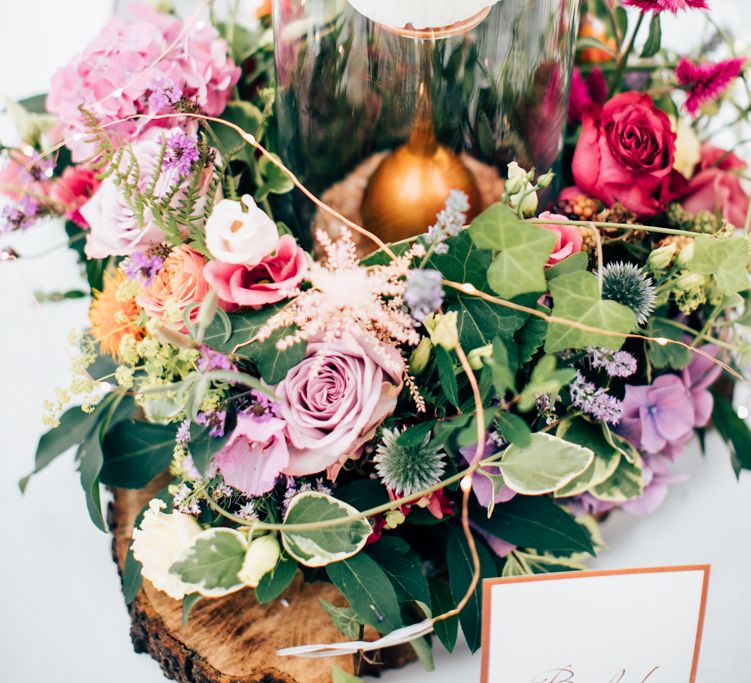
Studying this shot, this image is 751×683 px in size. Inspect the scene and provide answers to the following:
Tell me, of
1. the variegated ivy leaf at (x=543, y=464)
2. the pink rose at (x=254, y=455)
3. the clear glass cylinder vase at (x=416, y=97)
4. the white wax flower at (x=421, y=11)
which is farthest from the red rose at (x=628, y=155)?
the pink rose at (x=254, y=455)

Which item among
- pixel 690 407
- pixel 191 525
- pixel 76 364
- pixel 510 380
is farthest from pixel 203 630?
pixel 690 407

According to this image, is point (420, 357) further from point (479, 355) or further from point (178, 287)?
point (178, 287)

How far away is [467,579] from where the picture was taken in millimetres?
537

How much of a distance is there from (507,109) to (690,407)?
0.32 m

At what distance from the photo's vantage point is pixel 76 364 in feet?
1.71

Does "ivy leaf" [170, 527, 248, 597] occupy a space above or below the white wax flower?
below

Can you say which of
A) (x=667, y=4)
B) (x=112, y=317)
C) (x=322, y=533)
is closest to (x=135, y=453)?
(x=112, y=317)

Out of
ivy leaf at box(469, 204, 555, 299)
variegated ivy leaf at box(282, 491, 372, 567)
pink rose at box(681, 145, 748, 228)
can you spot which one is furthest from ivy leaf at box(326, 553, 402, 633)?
pink rose at box(681, 145, 748, 228)

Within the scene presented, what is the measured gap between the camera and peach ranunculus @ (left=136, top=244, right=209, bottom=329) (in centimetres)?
49

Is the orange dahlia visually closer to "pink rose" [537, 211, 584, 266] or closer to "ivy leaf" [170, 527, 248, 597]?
"ivy leaf" [170, 527, 248, 597]

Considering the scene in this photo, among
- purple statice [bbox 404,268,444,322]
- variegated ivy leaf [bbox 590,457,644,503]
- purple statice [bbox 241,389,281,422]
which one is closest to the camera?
purple statice [bbox 404,268,444,322]

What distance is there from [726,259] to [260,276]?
1.12 ft

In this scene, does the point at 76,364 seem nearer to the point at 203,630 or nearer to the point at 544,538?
the point at 203,630

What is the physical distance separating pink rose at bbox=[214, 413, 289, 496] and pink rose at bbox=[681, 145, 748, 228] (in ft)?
1.66
